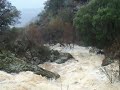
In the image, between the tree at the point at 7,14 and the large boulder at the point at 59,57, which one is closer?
the large boulder at the point at 59,57

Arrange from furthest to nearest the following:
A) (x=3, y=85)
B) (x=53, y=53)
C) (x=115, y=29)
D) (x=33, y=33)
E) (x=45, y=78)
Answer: (x=33, y=33) → (x=53, y=53) → (x=115, y=29) → (x=45, y=78) → (x=3, y=85)

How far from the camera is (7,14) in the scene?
3338 centimetres

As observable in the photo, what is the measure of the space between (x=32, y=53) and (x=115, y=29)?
22.9ft

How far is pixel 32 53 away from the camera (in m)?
27.6

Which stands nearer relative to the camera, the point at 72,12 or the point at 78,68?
the point at 78,68

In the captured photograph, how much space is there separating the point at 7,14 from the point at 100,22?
36.6ft

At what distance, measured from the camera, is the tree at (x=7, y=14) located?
1309 inches

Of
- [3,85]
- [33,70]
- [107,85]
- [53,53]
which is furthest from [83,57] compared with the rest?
[3,85]

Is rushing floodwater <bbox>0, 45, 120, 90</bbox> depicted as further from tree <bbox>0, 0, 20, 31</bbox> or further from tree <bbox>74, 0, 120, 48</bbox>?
tree <bbox>0, 0, 20, 31</bbox>

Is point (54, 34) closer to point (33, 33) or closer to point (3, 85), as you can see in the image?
point (33, 33)

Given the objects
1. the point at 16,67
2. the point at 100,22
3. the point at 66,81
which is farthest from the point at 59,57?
the point at 66,81

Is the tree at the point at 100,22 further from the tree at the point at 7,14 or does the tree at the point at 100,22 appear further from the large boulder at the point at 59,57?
the tree at the point at 7,14

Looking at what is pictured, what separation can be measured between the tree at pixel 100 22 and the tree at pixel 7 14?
8.12m

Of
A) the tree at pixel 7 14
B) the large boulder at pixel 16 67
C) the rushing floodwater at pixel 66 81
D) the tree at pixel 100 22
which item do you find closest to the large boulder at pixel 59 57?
the tree at pixel 100 22
